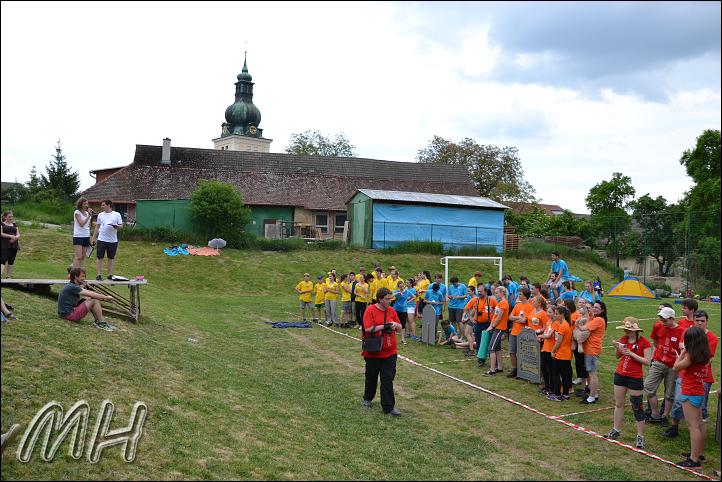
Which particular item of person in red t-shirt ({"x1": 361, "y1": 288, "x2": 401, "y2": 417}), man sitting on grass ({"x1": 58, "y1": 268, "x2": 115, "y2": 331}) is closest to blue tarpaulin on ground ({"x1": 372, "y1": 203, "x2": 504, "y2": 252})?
man sitting on grass ({"x1": 58, "y1": 268, "x2": 115, "y2": 331})

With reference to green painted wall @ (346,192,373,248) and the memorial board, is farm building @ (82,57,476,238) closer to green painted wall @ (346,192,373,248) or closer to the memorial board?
green painted wall @ (346,192,373,248)

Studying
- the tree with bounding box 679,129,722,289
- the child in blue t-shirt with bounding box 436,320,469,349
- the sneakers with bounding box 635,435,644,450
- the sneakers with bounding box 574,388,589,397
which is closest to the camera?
the sneakers with bounding box 635,435,644,450

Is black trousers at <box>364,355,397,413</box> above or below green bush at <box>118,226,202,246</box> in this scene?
below

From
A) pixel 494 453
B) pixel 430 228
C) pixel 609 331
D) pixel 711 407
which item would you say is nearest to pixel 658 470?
pixel 494 453

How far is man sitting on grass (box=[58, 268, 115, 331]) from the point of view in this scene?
12.3m

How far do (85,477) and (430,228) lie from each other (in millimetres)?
33691

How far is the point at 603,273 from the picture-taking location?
4069 centimetres

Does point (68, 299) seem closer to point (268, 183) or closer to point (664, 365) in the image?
point (664, 365)

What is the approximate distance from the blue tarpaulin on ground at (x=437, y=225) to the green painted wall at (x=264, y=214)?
1037 centimetres

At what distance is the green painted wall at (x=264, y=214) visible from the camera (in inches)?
1810

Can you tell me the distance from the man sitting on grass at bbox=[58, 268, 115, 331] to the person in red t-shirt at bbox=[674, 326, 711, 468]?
9912mm

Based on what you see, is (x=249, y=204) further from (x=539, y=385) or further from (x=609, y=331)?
(x=539, y=385)

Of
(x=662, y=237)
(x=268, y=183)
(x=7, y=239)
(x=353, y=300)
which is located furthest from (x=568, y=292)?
(x=268, y=183)

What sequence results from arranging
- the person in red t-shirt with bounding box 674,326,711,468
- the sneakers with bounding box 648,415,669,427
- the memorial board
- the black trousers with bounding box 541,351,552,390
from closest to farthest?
the person in red t-shirt with bounding box 674,326,711,468
the sneakers with bounding box 648,415,669,427
the black trousers with bounding box 541,351,552,390
the memorial board
